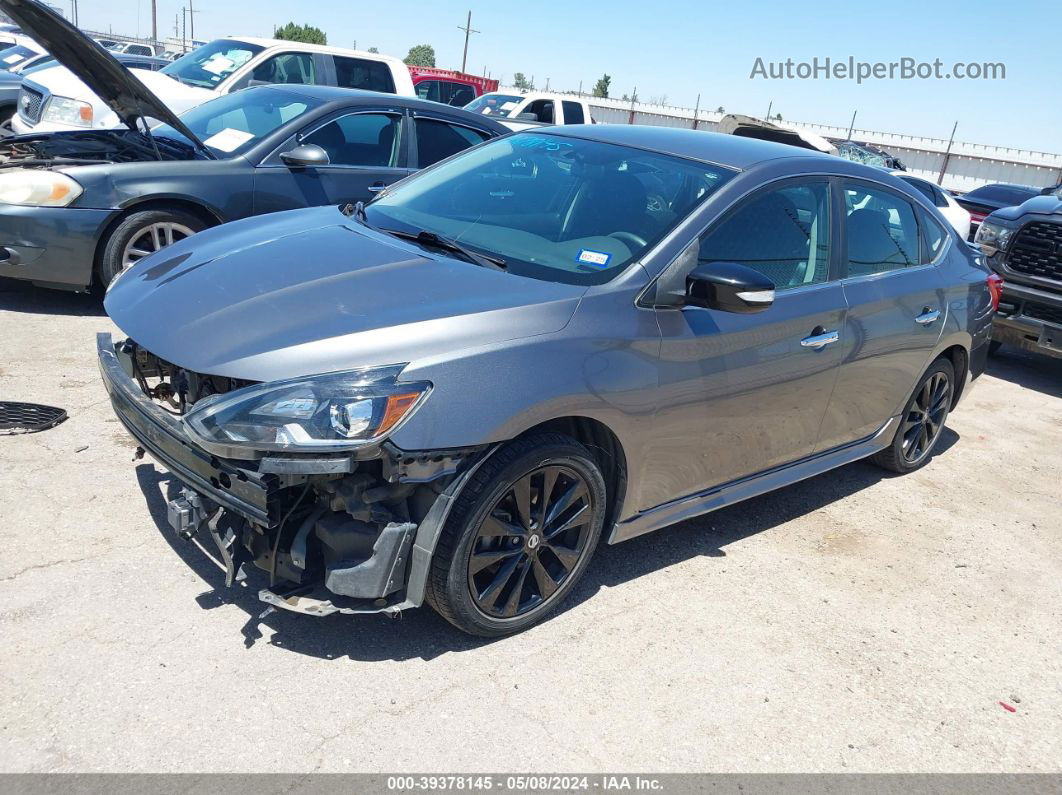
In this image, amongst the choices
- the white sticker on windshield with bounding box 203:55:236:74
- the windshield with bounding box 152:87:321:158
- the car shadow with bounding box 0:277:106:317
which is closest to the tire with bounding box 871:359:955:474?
the windshield with bounding box 152:87:321:158

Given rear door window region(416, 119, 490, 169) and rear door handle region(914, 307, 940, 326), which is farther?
rear door window region(416, 119, 490, 169)

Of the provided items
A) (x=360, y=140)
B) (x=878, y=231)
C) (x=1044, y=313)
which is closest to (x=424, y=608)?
(x=878, y=231)

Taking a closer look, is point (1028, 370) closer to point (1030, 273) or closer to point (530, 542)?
point (1030, 273)

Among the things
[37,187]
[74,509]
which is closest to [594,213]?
[74,509]

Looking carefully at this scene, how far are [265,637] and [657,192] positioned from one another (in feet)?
7.58

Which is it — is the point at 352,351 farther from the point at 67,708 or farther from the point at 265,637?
the point at 67,708

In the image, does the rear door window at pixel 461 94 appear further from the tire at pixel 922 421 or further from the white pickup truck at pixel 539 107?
the tire at pixel 922 421

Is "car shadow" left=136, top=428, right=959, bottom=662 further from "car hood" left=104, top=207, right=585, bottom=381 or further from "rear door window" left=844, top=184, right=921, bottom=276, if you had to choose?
"rear door window" left=844, top=184, right=921, bottom=276

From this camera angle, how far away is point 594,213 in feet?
12.2

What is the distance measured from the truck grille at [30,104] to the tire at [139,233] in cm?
361

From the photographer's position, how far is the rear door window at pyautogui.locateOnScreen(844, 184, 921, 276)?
4.36 metres

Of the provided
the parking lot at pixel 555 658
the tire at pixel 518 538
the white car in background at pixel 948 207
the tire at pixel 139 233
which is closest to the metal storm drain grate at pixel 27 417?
the parking lot at pixel 555 658

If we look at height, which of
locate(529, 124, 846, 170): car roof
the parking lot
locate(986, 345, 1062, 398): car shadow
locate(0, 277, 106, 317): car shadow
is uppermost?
locate(529, 124, 846, 170): car roof

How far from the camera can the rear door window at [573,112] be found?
56.9 ft
